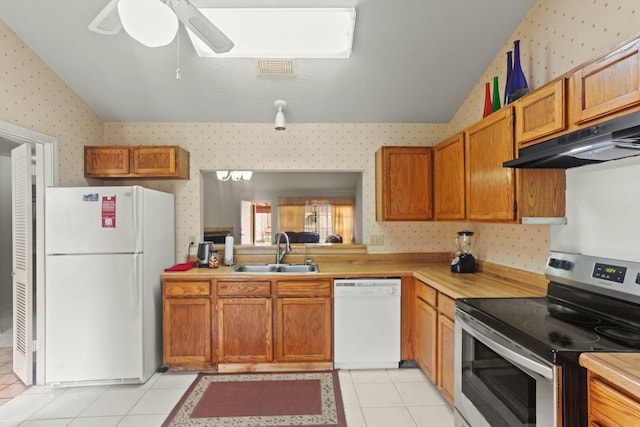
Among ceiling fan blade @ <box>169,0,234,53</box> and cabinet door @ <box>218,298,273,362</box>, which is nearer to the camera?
ceiling fan blade @ <box>169,0,234,53</box>

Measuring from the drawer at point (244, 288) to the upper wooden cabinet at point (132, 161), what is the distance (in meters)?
1.17

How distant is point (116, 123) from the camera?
347 centimetres

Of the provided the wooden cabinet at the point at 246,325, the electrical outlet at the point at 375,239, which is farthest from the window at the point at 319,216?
the wooden cabinet at the point at 246,325

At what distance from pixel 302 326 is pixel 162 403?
1.15 m

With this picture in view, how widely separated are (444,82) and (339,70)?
934 millimetres

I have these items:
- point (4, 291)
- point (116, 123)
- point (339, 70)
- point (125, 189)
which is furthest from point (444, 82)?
point (4, 291)

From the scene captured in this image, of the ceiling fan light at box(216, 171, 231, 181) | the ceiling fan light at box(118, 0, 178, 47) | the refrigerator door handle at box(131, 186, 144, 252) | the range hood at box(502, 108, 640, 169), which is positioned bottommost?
the refrigerator door handle at box(131, 186, 144, 252)

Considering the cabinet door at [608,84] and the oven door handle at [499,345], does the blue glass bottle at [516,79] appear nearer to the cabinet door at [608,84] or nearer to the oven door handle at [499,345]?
the cabinet door at [608,84]

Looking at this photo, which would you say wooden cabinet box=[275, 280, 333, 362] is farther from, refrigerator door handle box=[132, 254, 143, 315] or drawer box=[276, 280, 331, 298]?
refrigerator door handle box=[132, 254, 143, 315]

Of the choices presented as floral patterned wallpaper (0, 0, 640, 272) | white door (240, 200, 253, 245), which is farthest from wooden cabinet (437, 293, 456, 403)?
white door (240, 200, 253, 245)

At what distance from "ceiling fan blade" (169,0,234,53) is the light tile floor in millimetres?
2336

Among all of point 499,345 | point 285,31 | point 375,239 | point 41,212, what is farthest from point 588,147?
point 41,212

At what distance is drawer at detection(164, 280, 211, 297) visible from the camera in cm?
288

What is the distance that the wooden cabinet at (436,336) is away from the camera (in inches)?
88.2
